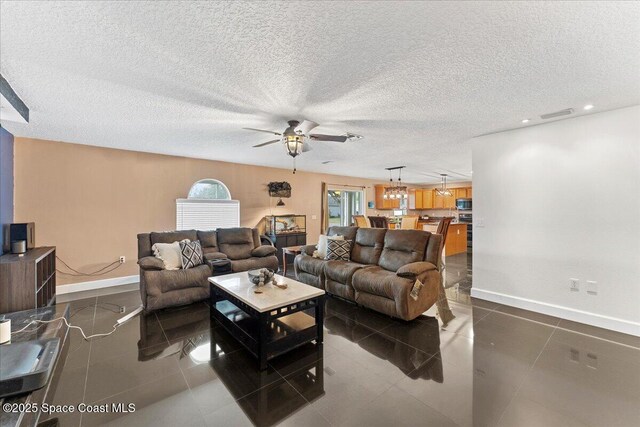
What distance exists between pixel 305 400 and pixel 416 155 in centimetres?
486

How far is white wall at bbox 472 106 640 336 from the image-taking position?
2.94 meters

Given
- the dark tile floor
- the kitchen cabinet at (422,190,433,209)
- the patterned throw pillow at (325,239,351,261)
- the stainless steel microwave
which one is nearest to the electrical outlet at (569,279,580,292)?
the dark tile floor

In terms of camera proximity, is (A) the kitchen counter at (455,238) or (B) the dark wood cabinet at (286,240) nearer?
(B) the dark wood cabinet at (286,240)

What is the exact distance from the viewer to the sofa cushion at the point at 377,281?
10.2 ft

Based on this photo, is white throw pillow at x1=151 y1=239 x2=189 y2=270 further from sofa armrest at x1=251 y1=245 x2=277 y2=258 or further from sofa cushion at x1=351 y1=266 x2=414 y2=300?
sofa cushion at x1=351 y1=266 x2=414 y2=300

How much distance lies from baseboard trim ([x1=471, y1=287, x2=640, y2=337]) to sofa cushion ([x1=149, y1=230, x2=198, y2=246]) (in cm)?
467

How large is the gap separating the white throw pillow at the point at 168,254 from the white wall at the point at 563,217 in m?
4.54

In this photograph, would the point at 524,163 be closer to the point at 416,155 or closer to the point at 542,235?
the point at 542,235

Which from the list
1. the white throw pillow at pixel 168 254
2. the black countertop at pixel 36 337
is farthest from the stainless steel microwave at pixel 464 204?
the black countertop at pixel 36 337

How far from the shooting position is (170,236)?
426cm

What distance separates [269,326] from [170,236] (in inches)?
107

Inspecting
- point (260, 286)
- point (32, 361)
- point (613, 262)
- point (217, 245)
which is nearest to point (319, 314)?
point (260, 286)

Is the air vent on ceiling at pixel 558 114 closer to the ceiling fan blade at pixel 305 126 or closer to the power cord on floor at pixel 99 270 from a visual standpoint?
the ceiling fan blade at pixel 305 126

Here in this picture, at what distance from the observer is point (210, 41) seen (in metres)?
1.77
